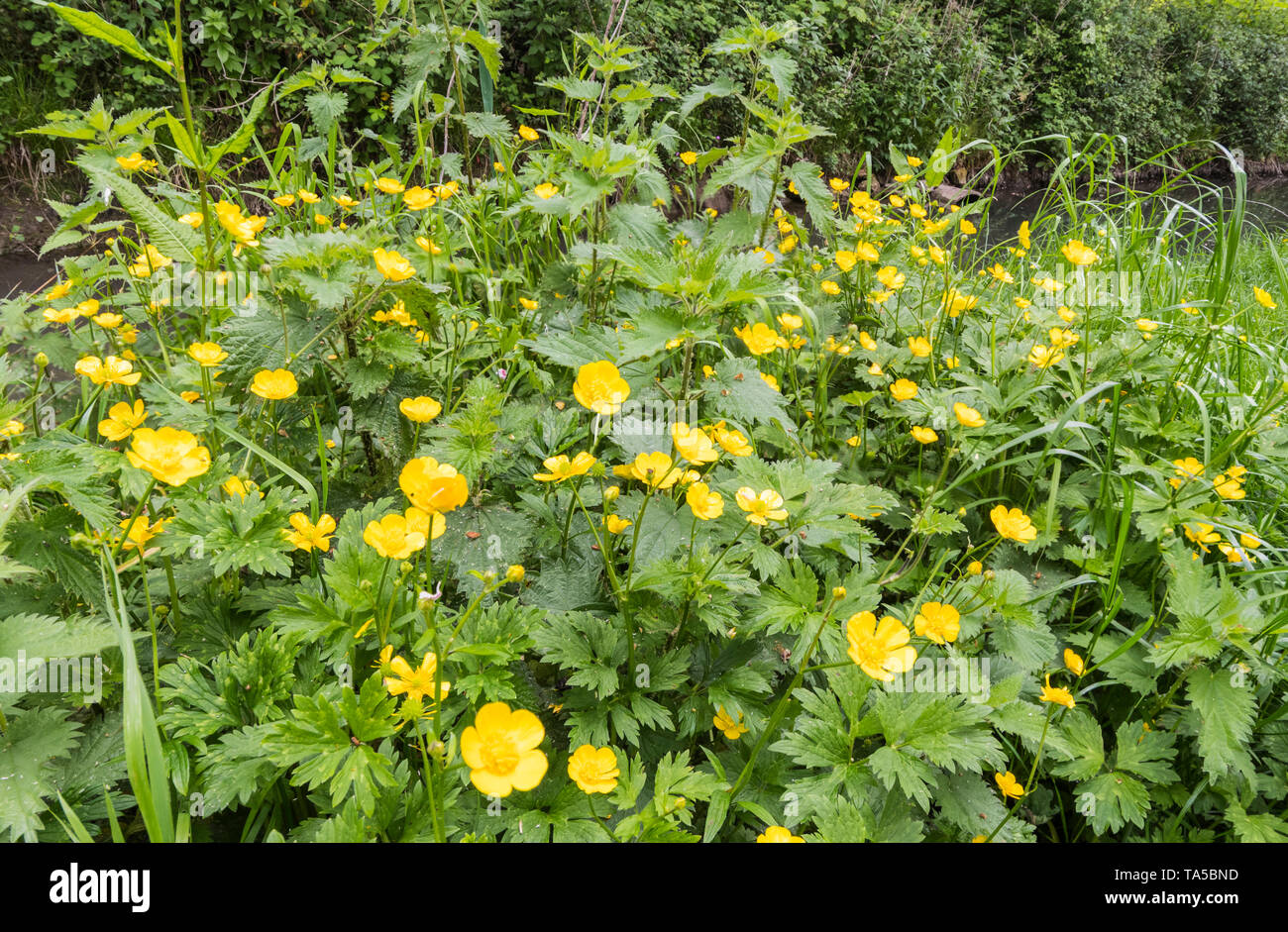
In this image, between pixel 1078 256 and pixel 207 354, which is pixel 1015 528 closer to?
pixel 1078 256

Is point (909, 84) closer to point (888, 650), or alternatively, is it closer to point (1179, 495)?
point (1179, 495)

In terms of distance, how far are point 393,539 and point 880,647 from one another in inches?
26.6

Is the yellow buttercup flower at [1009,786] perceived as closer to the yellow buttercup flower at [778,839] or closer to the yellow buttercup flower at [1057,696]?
the yellow buttercup flower at [1057,696]

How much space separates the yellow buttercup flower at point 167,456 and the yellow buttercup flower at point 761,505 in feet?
2.56

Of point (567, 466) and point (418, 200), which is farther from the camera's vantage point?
point (418, 200)

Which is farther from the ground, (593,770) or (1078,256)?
(1078,256)

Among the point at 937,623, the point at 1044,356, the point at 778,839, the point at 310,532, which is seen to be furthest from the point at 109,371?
the point at 1044,356

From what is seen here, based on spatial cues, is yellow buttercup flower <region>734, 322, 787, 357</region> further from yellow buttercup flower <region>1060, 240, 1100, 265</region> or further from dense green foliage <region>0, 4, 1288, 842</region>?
yellow buttercup flower <region>1060, 240, 1100, 265</region>

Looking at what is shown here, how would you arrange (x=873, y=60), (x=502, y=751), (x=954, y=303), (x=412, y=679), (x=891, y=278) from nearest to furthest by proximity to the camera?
1. (x=502, y=751)
2. (x=412, y=679)
3. (x=891, y=278)
4. (x=954, y=303)
5. (x=873, y=60)

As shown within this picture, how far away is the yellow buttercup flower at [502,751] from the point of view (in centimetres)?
70

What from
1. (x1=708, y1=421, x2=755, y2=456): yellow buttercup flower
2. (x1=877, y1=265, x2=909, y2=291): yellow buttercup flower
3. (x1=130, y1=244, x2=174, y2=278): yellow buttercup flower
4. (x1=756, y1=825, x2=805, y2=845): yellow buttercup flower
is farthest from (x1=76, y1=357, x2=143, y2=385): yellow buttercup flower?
(x1=877, y1=265, x2=909, y2=291): yellow buttercup flower

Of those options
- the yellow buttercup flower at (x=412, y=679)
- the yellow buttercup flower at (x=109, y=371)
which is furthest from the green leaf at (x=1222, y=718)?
the yellow buttercup flower at (x=109, y=371)

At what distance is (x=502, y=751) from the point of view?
73 centimetres

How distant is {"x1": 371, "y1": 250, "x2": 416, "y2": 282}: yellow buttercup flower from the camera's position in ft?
4.49
